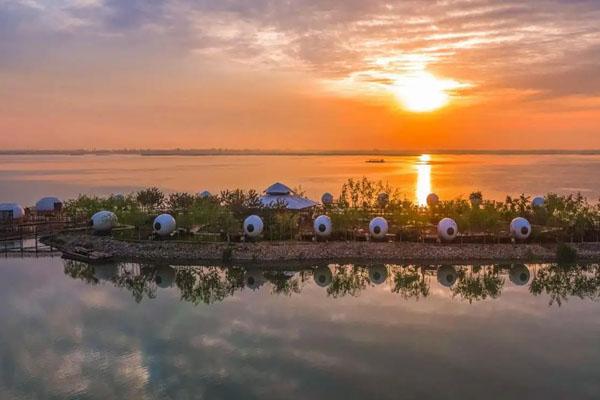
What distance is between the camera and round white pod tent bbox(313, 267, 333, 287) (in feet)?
68.2

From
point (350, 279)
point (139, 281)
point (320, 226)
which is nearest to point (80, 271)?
point (139, 281)

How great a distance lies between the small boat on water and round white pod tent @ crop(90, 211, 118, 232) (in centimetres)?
184

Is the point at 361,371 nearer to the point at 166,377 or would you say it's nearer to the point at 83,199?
the point at 166,377

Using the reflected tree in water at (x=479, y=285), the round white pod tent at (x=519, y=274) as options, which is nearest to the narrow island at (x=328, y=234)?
the round white pod tent at (x=519, y=274)

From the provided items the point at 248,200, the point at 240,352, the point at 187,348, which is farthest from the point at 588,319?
the point at 248,200

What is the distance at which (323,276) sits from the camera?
21.5 metres

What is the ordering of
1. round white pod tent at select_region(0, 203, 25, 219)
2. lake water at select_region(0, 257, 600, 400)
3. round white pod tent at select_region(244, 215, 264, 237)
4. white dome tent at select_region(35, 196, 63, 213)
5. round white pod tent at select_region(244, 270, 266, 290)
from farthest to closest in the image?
white dome tent at select_region(35, 196, 63, 213) → round white pod tent at select_region(0, 203, 25, 219) → round white pod tent at select_region(244, 215, 264, 237) → round white pod tent at select_region(244, 270, 266, 290) → lake water at select_region(0, 257, 600, 400)

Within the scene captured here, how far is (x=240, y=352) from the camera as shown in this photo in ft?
45.6

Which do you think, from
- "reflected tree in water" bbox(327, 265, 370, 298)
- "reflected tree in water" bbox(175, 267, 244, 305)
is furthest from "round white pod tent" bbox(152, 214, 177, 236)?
"reflected tree in water" bbox(327, 265, 370, 298)

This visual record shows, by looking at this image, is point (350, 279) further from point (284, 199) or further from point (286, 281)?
point (284, 199)

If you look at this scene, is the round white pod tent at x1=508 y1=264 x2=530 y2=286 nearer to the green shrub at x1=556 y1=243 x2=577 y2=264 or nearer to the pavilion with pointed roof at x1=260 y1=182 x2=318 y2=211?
the green shrub at x1=556 y1=243 x2=577 y2=264

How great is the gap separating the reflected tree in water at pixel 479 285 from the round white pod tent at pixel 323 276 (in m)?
4.51

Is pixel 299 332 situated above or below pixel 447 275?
below

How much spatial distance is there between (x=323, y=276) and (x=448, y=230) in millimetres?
6055
